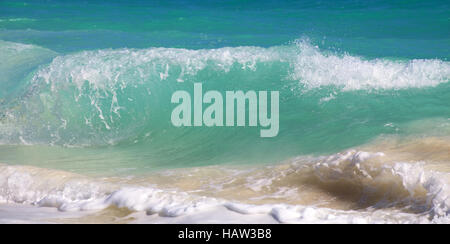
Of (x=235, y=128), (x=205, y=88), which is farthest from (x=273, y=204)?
(x=205, y=88)

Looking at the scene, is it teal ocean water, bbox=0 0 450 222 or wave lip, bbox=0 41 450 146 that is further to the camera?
wave lip, bbox=0 41 450 146

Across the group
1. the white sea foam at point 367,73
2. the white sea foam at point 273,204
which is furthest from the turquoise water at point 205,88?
the white sea foam at point 273,204

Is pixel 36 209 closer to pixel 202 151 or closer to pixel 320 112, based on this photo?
pixel 202 151

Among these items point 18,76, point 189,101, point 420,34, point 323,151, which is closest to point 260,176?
point 323,151

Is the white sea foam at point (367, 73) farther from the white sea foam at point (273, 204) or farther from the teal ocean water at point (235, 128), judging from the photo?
the white sea foam at point (273, 204)

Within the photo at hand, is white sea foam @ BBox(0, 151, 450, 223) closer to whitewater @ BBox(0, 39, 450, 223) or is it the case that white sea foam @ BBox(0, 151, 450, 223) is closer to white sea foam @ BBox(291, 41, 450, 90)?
whitewater @ BBox(0, 39, 450, 223)

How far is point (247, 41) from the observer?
618 inches

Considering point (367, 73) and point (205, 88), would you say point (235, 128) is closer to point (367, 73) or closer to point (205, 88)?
point (205, 88)

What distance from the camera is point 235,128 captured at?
8.01 meters

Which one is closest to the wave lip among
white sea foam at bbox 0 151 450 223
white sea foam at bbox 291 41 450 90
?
white sea foam at bbox 291 41 450 90

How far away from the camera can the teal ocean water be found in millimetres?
4980

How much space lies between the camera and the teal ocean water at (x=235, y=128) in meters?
4.98
